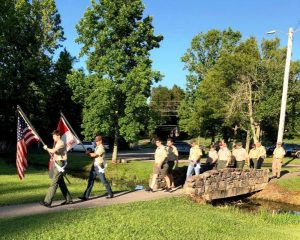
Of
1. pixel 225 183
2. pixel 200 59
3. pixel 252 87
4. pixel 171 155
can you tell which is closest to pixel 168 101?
pixel 200 59

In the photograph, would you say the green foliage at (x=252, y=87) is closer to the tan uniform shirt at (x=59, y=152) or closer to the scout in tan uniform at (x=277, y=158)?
the scout in tan uniform at (x=277, y=158)

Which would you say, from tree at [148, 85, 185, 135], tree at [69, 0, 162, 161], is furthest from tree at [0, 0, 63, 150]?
tree at [148, 85, 185, 135]

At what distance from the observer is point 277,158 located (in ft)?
77.3

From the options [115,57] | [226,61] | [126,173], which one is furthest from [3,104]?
[226,61]

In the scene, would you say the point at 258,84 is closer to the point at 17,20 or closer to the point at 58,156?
the point at 17,20

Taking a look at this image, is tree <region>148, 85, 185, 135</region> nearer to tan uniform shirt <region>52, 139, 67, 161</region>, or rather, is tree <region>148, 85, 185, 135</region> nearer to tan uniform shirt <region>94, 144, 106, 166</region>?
tan uniform shirt <region>94, 144, 106, 166</region>

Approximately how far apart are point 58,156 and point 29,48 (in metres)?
A: 27.6

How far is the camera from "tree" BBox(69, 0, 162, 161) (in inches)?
1252

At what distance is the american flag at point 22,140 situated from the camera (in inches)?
555

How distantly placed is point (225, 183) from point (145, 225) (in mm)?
10353

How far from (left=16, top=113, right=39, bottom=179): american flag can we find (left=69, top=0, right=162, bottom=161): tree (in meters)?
16.8

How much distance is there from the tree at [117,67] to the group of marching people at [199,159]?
10.4 metres

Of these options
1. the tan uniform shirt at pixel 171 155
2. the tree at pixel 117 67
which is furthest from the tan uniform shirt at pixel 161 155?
the tree at pixel 117 67

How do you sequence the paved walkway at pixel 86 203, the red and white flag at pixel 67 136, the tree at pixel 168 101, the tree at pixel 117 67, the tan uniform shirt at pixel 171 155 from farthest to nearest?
1. the tree at pixel 168 101
2. the tree at pixel 117 67
3. the tan uniform shirt at pixel 171 155
4. the red and white flag at pixel 67 136
5. the paved walkway at pixel 86 203
